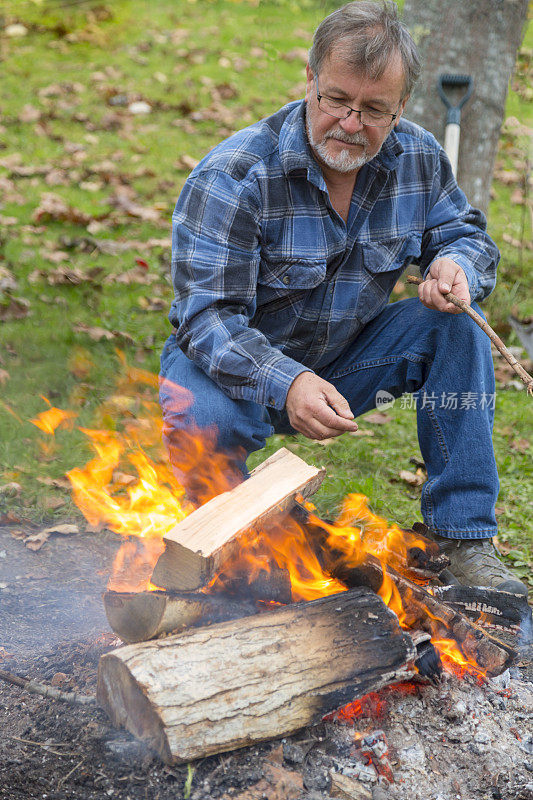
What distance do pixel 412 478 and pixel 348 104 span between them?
6.68 feet

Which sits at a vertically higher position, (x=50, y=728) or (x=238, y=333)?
(x=238, y=333)

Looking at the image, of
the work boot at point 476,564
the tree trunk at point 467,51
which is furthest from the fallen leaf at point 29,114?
the work boot at point 476,564

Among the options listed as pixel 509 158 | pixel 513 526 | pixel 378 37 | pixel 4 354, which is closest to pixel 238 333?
pixel 378 37

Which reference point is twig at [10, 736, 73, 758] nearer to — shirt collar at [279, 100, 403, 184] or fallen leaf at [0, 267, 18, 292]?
shirt collar at [279, 100, 403, 184]

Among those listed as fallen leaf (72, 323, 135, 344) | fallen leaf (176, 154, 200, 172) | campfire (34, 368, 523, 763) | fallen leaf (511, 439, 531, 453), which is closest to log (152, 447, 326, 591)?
campfire (34, 368, 523, 763)

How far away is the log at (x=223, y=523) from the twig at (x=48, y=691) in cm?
38

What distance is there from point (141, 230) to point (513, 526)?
385 cm

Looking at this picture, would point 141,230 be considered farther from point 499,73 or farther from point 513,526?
point 513,526

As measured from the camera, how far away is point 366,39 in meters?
2.57

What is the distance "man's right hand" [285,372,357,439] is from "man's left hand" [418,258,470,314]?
0.67 m

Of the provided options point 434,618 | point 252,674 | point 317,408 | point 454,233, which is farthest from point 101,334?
point 252,674

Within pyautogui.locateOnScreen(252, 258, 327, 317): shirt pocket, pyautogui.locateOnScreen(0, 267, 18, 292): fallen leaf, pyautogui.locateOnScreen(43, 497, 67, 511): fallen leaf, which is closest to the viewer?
pyautogui.locateOnScreen(252, 258, 327, 317): shirt pocket

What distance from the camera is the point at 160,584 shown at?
2285mm

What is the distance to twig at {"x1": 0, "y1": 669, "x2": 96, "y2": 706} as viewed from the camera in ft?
7.18
